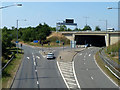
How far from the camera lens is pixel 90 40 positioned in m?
118

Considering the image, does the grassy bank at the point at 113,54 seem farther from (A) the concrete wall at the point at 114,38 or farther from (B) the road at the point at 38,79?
(A) the concrete wall at the point at 114,38

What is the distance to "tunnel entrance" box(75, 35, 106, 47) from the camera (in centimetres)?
10824

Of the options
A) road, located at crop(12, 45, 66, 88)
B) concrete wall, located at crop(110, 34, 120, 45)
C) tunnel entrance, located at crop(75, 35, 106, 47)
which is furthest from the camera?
tunnel entrance, located at crop(75, 35, 106, 47)

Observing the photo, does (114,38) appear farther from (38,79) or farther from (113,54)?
(38,79)

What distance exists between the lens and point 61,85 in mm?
29156

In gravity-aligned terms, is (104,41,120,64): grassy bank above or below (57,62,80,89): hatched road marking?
above

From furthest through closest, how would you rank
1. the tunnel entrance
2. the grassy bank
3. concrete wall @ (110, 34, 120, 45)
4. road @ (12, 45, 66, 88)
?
the tunnel entrance
concrete wall @ (110, 34, 120, 45)
the grassy bank
road @ (12, 45, 66, 88)

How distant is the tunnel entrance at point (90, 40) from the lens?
10824cm

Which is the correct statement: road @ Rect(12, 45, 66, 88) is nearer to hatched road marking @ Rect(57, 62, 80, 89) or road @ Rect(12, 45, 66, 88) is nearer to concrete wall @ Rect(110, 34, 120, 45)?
hatched road marking @ Rect(57, 62, 80, 89)

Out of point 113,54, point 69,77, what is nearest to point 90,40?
point 113,54

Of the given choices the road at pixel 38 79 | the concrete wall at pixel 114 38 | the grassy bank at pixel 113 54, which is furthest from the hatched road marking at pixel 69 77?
the concrete wall at pixel 114 38

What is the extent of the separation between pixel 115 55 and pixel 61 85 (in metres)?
35.7

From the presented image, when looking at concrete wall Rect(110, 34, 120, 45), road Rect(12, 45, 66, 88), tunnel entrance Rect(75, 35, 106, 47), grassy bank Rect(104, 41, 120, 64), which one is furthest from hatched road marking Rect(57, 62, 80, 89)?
tunnel entrance Rect(75, 35, 106, 47)

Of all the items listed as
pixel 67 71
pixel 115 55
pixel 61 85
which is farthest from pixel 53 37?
pixel 61 85
